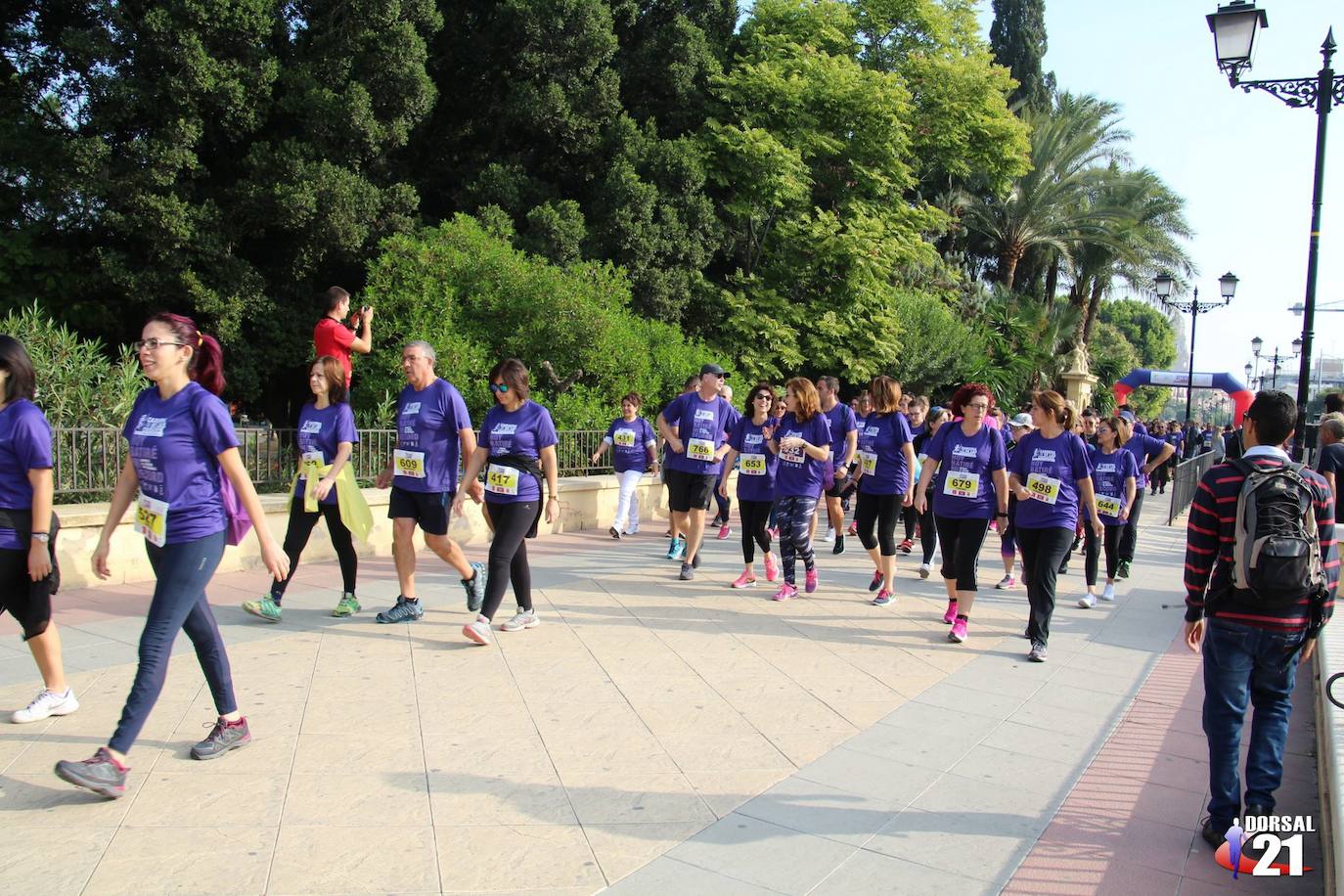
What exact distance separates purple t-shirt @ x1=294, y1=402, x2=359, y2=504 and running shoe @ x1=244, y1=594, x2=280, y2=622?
0.72m

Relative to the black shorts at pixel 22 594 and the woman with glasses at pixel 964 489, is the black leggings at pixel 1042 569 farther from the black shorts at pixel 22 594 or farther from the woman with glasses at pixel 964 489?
the black shorts at pixel 22 594

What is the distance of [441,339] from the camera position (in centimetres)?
1232

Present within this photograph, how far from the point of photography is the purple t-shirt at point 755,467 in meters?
8.19

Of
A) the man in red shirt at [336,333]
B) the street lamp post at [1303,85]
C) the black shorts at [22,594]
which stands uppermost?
the street lamp post at [1303,85]

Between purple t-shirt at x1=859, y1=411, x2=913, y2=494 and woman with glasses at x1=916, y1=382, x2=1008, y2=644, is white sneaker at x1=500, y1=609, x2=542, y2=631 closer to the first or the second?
woman with glasses at x1=916, y1=382, x2=1008, y2=644

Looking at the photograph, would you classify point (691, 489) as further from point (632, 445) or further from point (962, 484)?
point (962, 484)

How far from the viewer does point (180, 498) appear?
3926 mm

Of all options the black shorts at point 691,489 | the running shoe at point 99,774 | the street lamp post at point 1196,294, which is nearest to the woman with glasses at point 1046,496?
the black shorts at point 691,489

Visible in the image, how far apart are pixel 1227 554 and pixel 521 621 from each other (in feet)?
14.0

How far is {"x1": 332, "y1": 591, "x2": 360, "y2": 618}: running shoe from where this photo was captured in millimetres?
6676

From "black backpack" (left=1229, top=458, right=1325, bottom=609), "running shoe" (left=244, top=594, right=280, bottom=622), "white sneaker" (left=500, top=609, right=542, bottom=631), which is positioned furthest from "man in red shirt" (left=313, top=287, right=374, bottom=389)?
"black backpack" (left=1229, top=458, right=1325, bottom=609)

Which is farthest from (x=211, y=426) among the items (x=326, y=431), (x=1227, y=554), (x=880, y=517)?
(x=880, y=517)

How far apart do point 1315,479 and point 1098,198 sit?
114ft

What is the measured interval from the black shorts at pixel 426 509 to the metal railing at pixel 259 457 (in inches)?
56.8
